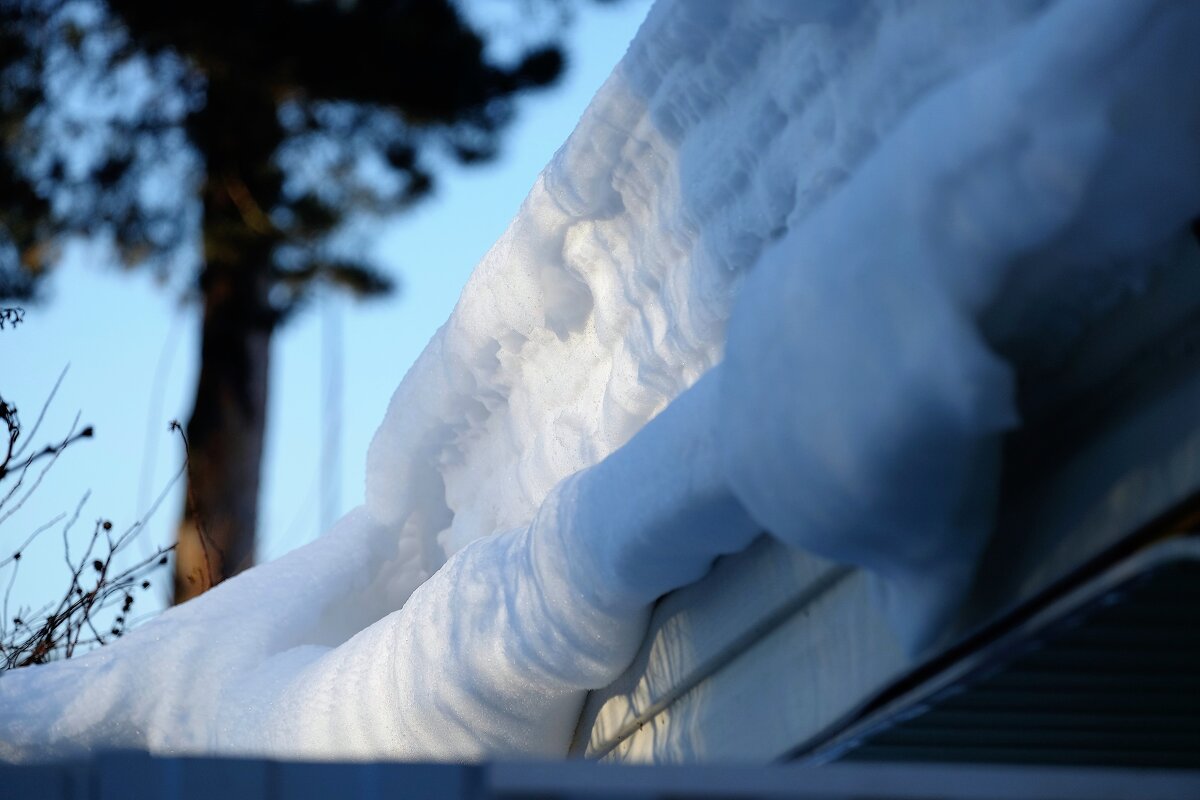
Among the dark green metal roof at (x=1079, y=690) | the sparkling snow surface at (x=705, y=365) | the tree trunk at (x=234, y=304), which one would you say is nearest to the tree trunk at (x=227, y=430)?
the tree trunk at (x=234, y=304)

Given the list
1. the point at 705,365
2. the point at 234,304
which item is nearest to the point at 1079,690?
the point at 705,365

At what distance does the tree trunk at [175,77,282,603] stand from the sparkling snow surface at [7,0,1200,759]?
14.3 feet

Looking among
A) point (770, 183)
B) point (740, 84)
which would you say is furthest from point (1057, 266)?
point (740, 84)

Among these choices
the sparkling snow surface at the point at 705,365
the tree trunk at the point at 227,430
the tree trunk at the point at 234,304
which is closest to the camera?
the sparkling snow surface at the point at 705,365

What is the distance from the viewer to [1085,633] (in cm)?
96

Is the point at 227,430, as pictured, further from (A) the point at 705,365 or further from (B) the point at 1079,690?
(B) the point at 1079,690

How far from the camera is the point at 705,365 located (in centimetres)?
147

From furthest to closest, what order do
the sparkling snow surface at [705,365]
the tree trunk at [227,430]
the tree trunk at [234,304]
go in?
the tree trunk at [234,304]
the tree trunk at [227,430]
the sparkling snow surface at [705,365]

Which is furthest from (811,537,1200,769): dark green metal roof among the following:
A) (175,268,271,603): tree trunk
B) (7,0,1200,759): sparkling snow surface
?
(175,268,271,603): tree trunk

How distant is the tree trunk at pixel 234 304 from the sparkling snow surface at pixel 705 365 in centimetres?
436

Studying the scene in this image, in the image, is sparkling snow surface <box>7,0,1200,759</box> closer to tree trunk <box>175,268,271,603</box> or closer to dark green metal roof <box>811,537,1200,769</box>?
dark green metal roof <box>811,537,1200,769</box>

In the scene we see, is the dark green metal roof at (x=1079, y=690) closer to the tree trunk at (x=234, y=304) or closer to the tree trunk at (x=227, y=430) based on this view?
the tree trunk at (x=227, y=430)

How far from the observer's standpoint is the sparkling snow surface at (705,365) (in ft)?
2.64

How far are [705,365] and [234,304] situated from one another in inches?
237
